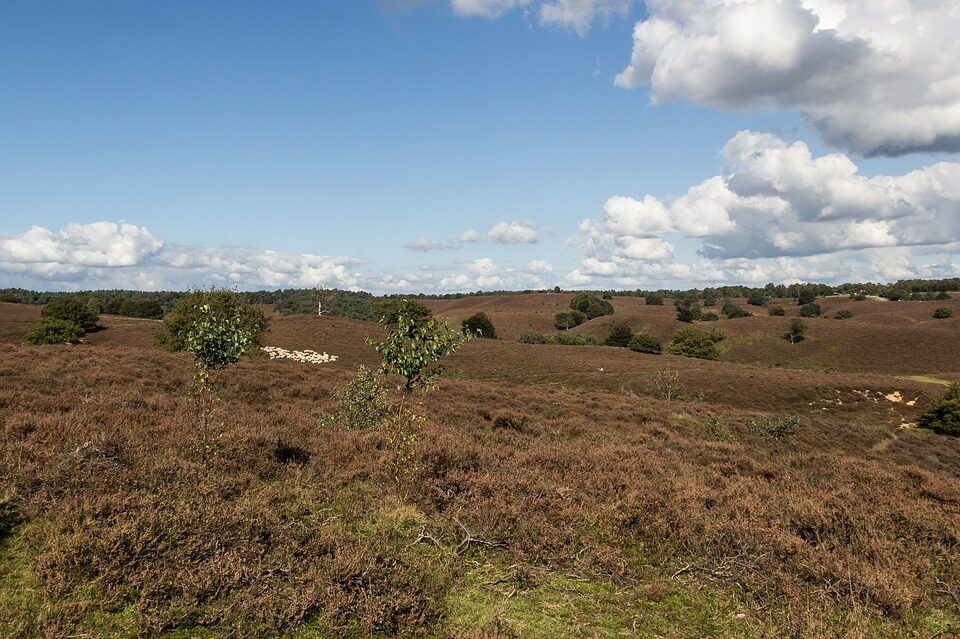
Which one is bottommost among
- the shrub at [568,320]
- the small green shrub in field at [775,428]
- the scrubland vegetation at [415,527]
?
the small green shrub in field at [775,428]

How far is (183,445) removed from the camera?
1005cm

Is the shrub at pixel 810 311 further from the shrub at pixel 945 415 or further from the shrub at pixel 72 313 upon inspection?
the shrub at pixel 72 313

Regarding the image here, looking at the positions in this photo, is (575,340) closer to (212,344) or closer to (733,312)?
(733,312)

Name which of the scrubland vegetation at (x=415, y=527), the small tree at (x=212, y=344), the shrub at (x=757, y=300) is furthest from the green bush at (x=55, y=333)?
the shrub at (x=757, y=300)

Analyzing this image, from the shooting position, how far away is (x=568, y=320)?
144 m

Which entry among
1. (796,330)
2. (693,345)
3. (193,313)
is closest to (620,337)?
(693,345)

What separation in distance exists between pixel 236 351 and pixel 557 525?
342 inches

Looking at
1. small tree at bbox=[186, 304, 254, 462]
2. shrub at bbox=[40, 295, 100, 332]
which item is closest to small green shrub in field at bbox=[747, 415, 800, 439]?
small tree at bbox=[186, 304, 254, 462]

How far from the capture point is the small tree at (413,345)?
11.2 meters

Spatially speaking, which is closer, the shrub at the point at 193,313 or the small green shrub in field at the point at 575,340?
the shrub at the point at 193,313

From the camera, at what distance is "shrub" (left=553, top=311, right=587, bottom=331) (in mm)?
144113

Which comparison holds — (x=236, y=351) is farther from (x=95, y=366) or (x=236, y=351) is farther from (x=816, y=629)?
(x=95, y=366)

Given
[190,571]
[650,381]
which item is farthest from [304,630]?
[650,381]

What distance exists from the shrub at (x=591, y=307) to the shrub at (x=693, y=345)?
6019cm
